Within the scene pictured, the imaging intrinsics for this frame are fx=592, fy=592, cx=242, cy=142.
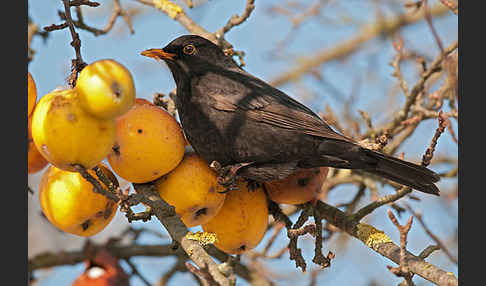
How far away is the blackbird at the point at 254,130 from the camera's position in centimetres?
322

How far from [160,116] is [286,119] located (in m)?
0.90

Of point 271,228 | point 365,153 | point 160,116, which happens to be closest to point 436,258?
point 271,228

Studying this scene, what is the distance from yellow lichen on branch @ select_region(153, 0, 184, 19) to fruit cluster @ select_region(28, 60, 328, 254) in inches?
45.1

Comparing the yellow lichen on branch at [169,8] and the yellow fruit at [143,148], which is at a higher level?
the yellow lichen on branch at [169,8]

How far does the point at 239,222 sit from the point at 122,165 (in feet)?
2.25

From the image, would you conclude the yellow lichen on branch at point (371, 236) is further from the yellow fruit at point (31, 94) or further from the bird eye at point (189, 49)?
the yellow fruit at point (31, 94)

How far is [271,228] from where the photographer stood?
4.38 m

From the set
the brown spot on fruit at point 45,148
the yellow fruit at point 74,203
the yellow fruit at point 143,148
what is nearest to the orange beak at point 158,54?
the yellow fruit at point 143,148

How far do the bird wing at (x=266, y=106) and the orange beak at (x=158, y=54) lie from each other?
26cm

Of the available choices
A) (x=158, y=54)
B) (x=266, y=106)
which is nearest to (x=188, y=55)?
(x=158, y=54)

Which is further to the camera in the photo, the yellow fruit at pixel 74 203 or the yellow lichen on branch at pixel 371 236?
the yellow lichen on branch at pixel 371 236

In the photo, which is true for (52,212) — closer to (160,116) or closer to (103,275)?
(160,116)

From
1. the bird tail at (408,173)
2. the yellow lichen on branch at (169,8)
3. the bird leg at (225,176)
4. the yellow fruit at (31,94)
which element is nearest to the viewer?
the yellow fruit at (31,94)

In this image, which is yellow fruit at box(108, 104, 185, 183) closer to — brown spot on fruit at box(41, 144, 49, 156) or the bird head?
brown spot on fruit at box(41, 144, 49, 156)
